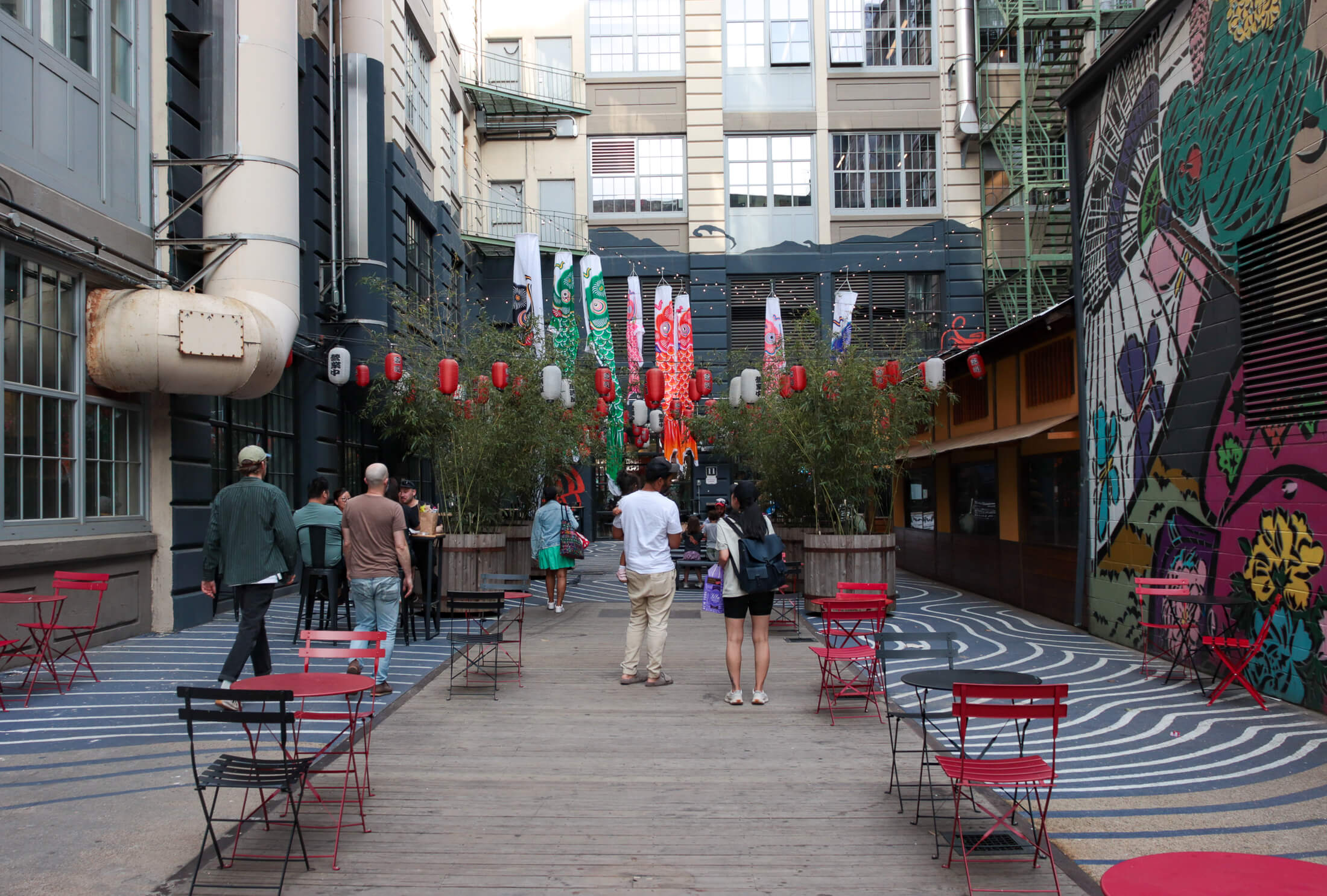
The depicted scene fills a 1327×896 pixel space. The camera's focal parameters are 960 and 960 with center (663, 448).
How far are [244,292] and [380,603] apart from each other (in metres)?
5.46

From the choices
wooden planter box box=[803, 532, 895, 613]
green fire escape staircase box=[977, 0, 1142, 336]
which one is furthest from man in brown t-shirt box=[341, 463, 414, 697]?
green fire escape staircase box=[977, 0, 1142, 336]

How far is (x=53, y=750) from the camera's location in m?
6.05

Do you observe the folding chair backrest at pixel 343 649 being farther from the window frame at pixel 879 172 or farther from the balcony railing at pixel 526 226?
the window frame at pixel 879 172

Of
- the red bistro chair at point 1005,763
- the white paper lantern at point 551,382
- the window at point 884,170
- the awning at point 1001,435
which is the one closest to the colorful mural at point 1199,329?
the awning at point 1001,435

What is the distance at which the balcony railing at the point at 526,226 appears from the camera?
27156 millimetres

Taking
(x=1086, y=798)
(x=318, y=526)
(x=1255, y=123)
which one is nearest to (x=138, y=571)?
(x=318, y=526)

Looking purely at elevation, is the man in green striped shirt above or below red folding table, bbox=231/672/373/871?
above

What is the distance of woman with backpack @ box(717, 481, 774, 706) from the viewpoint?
7203 mm

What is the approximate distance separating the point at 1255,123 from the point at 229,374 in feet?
33.1

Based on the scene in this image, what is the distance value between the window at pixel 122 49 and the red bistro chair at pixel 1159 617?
1166cm

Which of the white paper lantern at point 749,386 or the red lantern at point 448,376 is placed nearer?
the red lantern at point 448,376

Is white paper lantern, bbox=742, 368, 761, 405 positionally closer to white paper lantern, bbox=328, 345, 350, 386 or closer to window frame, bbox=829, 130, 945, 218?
white paper lantern, bbox=328, 345, 350, 386

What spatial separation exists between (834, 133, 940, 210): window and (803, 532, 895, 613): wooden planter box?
16725mm

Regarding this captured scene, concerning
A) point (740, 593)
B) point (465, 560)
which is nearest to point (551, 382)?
point (465, 560)
